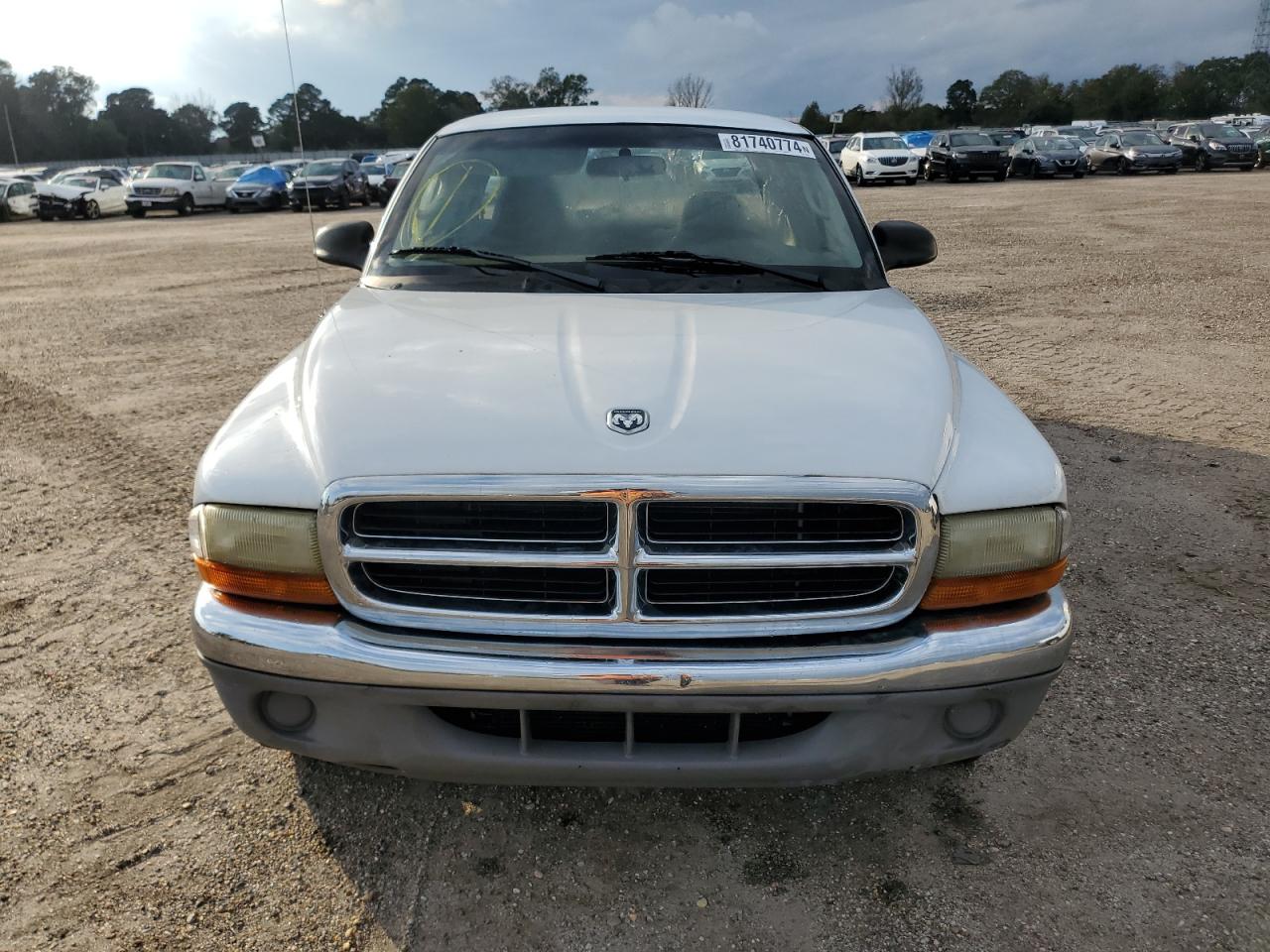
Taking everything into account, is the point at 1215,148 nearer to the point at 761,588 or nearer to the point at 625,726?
the point at 761,588

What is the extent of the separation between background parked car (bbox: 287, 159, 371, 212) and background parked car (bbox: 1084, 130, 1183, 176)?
75.4 ft

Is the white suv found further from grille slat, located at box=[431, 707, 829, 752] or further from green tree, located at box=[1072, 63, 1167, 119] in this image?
green tree, located at box=[1072, 63, 1167, 119]

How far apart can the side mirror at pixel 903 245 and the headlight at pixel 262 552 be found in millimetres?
2483

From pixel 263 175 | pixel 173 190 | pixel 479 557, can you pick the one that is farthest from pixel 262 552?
pixel 263 175

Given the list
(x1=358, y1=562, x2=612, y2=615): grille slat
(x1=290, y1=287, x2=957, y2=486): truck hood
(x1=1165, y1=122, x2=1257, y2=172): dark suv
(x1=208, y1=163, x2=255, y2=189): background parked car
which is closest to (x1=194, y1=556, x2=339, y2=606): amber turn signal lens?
(x1=358, y1=562, x2=612, y2=615): grille slat

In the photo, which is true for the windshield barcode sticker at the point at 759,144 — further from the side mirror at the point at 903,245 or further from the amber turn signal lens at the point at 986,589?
the amber turn signal lens at the point at 986,589

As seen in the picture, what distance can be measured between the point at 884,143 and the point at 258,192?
784 inches

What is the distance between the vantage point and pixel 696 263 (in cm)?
311

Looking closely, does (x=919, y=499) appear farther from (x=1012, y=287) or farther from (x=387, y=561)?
(x=1012, y=287)

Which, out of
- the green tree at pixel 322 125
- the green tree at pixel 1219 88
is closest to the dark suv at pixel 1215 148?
the green tree at pixel 1219 88

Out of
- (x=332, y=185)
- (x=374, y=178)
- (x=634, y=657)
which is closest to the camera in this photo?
(x=634, y=657)

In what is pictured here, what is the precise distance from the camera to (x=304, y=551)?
208 centimetres

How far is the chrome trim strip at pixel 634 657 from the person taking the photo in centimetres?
198

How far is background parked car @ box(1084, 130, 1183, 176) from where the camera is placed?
1172 inches
